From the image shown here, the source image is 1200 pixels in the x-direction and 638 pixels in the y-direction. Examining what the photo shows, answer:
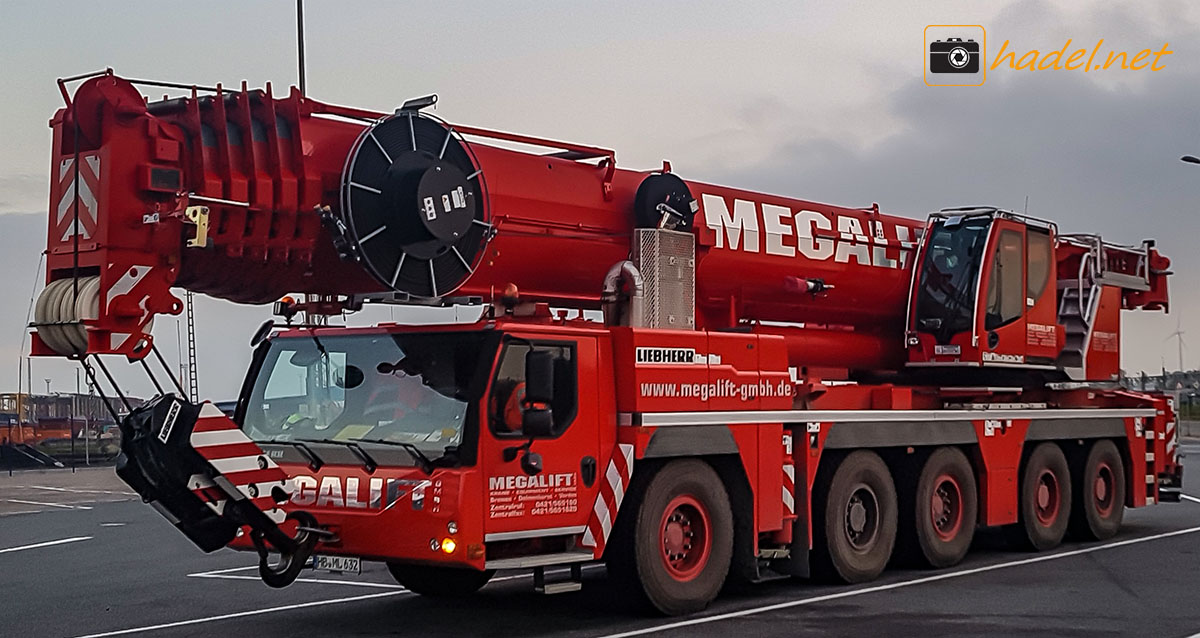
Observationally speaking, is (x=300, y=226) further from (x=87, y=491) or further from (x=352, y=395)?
(x=87, y=491)

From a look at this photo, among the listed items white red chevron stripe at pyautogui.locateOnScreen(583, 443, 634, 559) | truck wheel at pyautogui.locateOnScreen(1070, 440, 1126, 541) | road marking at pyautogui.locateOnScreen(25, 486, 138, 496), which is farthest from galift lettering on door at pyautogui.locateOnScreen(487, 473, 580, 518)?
road marking at pyautogui.locateOnScreen(25, 486, 138, 496)

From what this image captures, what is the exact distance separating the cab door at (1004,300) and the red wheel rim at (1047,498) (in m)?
1.56

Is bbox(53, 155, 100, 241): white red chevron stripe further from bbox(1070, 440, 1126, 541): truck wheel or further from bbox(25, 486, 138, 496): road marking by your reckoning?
bbox(25, 486, 138, 496): road marking

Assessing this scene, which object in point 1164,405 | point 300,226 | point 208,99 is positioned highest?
point 208,99

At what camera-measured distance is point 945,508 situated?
579 inches

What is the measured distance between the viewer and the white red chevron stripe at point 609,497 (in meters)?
10.5

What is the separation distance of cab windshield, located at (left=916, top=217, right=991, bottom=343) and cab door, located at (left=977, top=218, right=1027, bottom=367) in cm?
14

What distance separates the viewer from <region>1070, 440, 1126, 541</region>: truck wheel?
55.6 ft

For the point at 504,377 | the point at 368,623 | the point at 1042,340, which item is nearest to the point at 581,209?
the point at 504,377

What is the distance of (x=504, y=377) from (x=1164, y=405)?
467 inches

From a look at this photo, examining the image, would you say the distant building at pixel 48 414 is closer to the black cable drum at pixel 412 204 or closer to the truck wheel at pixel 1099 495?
the truck wheel at pixel 1099 495

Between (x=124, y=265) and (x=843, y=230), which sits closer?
(x=124, y=265)

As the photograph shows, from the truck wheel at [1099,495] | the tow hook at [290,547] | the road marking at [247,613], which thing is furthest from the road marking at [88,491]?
the tow hook at [290,547]

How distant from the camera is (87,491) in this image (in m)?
30.0
